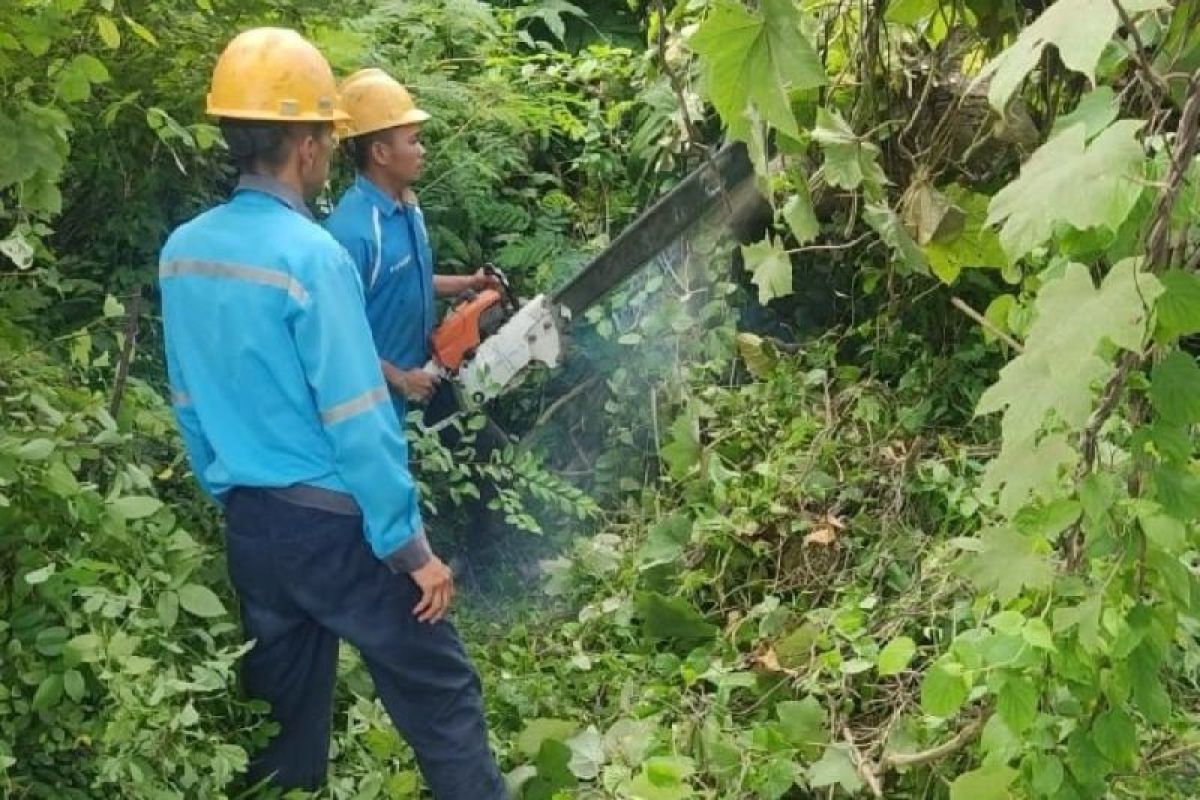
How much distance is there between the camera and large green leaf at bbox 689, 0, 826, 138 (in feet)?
5.45

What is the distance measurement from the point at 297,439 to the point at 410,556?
35cm

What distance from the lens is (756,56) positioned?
65.9 inches

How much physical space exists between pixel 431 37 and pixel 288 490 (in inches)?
118

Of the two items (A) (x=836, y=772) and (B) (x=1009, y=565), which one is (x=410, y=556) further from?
(B) (x=1009, y=565)

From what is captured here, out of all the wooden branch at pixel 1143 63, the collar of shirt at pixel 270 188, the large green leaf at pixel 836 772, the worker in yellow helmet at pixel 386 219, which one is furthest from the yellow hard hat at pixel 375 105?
the wooden branch at pixel 1143 63

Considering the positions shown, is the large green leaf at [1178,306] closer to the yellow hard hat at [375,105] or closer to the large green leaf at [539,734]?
the large green leaf at [539,734]

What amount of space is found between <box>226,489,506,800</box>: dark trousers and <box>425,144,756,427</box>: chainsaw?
1.27m

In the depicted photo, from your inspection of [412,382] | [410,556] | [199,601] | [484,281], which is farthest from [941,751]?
[484,281]

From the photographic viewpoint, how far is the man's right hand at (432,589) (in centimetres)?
288

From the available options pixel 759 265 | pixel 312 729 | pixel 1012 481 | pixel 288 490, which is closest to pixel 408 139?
pixel 759 265

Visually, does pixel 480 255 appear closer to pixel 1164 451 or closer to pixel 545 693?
pixel 545 693

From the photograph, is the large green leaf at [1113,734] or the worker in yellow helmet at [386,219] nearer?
the large green leaf at [1113,734]

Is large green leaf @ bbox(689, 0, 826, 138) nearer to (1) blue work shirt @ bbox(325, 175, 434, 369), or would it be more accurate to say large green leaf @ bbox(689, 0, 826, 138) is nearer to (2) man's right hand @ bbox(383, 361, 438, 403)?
(1) blue work shirt @ bbox(325, 175, 434, 369)

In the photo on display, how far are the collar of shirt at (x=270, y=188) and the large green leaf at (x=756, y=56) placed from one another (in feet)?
4.59
